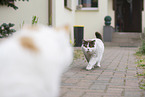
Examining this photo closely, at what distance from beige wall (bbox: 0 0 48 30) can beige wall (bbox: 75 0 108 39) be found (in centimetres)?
485

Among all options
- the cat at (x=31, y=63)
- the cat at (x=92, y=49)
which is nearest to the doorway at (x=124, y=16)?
the cat at (x=92, y=49)

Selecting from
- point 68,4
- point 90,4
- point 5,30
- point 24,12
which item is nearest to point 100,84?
point 5,30

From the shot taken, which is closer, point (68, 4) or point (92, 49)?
point (92, 49)

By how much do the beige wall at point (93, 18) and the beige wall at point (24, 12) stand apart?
4.85 metres

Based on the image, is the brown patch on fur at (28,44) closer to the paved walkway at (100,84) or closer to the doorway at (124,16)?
the paved walkway at (100,84)

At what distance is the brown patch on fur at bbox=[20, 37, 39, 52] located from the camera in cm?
96

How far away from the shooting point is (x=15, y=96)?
0.94m

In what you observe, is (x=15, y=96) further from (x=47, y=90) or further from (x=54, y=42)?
(x=54, y=42)

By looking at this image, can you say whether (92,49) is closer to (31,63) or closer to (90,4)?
(31,63)

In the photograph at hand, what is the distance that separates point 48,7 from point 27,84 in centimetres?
767

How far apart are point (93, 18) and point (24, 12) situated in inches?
226

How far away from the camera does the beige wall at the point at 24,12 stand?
7609mm

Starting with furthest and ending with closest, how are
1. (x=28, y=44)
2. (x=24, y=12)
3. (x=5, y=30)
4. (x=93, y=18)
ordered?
(x=93, y=18)
(x=24, y=12)
(x=5, y=30)
(x=28, y=44)

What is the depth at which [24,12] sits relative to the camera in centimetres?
796
